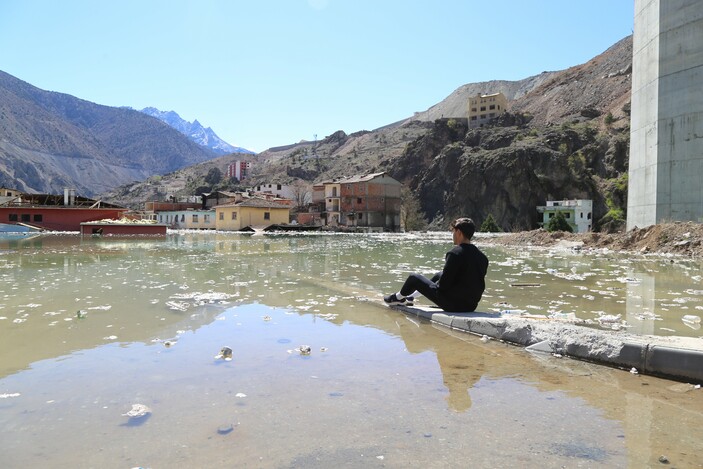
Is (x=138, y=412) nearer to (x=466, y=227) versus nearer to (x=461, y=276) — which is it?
(x=461, y=276)

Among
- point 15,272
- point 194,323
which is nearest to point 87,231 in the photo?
point 15,272

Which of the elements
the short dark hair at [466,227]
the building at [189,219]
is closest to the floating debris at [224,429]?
the short dark hair at [466,227]

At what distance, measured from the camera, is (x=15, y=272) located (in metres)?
13.6

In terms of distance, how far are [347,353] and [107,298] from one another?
580 cm

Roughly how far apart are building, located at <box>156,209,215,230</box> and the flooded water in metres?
70.9

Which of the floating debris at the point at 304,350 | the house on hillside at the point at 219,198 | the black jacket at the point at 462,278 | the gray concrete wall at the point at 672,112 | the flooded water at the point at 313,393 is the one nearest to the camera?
the flooded water at the point at 313,393

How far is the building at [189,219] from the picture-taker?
77.5 m

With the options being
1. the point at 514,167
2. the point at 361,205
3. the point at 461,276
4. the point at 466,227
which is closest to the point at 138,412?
the point at 461,276

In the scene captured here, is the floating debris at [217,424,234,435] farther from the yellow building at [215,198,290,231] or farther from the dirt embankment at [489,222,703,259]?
the yellow building at [215,198,290,231]

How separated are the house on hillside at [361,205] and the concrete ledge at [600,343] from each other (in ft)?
230

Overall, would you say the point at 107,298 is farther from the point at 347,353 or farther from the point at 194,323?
the point at 347,353

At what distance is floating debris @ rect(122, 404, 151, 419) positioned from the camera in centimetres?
362

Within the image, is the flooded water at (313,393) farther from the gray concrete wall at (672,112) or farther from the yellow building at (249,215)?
the yellow building at (249,215)

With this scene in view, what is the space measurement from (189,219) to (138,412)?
7920cm
